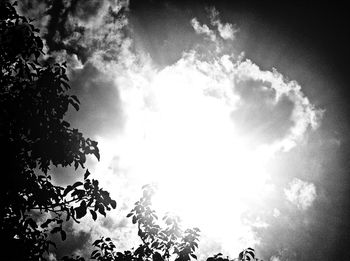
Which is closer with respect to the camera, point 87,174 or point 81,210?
point 81,210

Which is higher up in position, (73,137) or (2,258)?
(73,137)

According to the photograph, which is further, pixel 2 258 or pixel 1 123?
pixel 1 123

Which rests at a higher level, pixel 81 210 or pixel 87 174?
pixel 87 174

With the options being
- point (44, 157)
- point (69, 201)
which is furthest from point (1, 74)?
point (69, 201)

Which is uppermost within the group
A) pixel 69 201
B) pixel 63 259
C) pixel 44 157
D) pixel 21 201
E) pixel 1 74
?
pixel 1 74

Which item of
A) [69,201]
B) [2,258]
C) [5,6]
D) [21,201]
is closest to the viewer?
[2,258]

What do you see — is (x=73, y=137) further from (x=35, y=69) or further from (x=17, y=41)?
(x=17, y=41)

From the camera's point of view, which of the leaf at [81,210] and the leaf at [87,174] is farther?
the leaf at [87,174]

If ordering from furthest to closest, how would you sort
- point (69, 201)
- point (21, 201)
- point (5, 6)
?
point (5, 6) < point (69, 201) < point (21, 201)

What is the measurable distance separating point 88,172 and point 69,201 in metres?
0.60

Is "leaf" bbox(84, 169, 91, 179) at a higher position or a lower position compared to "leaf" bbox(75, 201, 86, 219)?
higher

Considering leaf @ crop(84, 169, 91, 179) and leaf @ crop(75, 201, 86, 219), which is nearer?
leaf @ crop(75, 201, 86, 219)

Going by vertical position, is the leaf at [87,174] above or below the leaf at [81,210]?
above

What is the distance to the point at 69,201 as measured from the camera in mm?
4637
